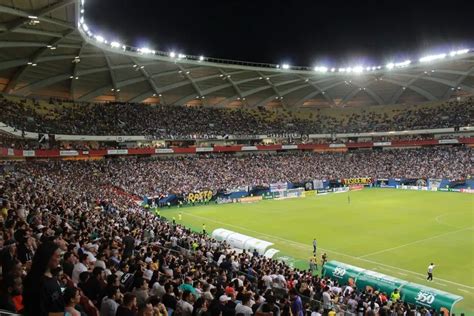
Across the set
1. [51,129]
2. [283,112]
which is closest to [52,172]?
[51,129]

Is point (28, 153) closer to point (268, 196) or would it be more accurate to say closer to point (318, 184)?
point (268, 196)

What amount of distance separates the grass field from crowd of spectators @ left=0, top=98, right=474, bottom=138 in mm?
16775

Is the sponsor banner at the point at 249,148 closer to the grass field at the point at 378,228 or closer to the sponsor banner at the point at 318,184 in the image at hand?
the sponsor banner at the point at 318,184

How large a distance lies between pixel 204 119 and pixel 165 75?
40.5ft

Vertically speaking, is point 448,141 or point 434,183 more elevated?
point 448,141

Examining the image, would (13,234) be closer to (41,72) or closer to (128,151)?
(41,72)

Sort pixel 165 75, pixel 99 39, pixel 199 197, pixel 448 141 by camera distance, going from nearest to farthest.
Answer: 1. pixel 99 39
2. pixel 199 197
3. pixel 165 75
4. pixel 448 141

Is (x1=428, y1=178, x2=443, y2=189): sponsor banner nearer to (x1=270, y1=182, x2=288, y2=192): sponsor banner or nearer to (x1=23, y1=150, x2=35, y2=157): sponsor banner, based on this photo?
(x1=270, y1=182, x2=288, y2=192): sponsor banner

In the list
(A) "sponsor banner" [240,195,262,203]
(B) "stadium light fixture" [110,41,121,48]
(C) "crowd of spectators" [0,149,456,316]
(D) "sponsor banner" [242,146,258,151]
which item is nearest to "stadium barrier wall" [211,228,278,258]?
(C) "crowd of spectators" [0,149,456,316]

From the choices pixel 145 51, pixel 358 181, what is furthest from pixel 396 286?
pixel 358 181

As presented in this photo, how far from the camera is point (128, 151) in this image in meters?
56.9

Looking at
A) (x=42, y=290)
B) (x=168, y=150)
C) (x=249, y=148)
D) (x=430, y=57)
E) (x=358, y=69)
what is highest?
(x=358, y=69)

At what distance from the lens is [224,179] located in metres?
59.0

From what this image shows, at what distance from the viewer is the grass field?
24875 mm
